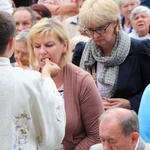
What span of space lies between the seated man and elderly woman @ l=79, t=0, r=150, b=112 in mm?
1033

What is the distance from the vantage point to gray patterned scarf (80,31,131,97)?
5152mm

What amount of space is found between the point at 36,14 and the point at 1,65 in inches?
183

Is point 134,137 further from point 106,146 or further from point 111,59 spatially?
point 111,59

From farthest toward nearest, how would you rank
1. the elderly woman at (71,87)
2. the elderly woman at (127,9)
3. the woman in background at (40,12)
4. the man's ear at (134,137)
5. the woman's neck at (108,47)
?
1. the elderly woman at (127,9)
2. the woman in background at (40,12)
3. the woman's neck at (108,47)
4. the elderly woman at (71,87)
5. the man's ear at (134,137)

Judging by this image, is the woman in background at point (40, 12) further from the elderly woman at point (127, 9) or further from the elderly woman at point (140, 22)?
the elderly woman at point (127, 9)

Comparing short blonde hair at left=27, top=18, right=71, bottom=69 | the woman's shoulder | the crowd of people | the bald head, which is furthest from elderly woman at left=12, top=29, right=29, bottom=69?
the bald head

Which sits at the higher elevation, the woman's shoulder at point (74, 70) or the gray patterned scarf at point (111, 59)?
the woman's shoulder at point (74, 70)

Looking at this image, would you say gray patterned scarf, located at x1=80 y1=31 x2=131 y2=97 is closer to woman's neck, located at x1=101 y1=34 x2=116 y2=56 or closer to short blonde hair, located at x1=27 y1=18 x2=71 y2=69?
woman's neck, located at x1=101 y1=34 x2=116 y2=56

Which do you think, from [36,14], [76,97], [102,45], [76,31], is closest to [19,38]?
[102,45]

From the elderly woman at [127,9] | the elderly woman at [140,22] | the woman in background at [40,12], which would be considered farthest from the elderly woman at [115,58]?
the elderly woman at [127,9]

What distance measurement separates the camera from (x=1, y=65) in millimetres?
3477

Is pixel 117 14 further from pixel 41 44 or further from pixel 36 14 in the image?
pixel 36 14

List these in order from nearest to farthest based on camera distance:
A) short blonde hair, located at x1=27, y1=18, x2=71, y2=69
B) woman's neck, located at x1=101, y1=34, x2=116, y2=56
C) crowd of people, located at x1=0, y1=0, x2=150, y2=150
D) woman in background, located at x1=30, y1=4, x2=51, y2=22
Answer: crowd of people, located at x1=0, y1=0, x2=150, y2=150 < short blonde hair, located at x1=27, y1=18, x2=71, y2=69 < woman's neck, located at x1=101, y1=34, x2=116, y2=56 < woman in background, located at x1=30, y1=4, x2=51, y2=22

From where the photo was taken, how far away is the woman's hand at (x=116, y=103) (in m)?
5.09
